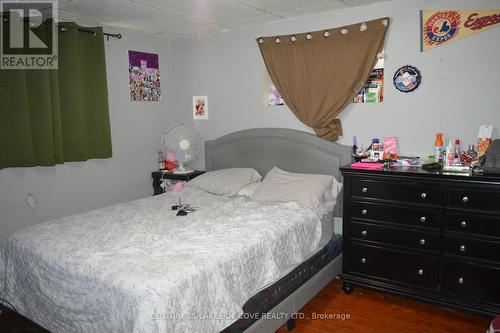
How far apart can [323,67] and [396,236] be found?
1.71 m

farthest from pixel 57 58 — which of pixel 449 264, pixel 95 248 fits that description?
pixel 449 264

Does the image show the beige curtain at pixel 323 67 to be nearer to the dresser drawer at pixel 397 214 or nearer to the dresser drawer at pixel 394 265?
the dresser drawer at pixel 397 214

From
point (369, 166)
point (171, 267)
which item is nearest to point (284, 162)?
point (369, 166)

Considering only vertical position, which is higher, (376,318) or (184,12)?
(184,12)

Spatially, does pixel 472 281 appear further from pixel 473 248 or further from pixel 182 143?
pixel 182 143

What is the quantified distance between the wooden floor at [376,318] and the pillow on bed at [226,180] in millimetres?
1280

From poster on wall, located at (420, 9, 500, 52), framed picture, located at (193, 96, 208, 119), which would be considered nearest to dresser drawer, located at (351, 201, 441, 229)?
poster on wall, located at (420, 9, 500, 52)

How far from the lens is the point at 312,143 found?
140 inches

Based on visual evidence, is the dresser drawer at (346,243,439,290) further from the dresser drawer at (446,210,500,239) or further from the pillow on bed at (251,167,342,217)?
the pillow on bed at (251,167,342,217)

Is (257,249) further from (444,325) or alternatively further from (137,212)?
(444,325)

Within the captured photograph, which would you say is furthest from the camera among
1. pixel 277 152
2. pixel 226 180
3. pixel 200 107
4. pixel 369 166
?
pixel 200 107

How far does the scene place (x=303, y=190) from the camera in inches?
123

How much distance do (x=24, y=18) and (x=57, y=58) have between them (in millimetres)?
408

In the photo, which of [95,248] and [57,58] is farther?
[57,58]
